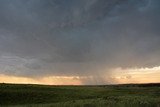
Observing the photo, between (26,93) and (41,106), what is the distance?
15407 mm

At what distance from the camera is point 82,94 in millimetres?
69375

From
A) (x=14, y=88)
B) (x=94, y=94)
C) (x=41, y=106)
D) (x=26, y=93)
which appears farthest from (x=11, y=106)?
(x=94, y=94)

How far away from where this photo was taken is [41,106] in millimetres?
50281

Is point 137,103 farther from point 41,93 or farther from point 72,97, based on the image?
point 41,93

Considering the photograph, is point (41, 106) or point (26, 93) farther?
point (26, 93)

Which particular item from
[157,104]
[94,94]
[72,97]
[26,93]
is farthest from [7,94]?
[157,104]

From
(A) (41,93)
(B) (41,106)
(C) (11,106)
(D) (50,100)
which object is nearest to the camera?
(B) (41,106)

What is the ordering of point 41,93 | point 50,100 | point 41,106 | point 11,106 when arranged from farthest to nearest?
1. point 41,93
2. point 50,100
3. point 11,106
4. point 41,106

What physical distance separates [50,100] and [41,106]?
11.8 meters

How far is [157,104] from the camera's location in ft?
178

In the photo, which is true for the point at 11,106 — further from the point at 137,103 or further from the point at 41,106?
the point at 137,103

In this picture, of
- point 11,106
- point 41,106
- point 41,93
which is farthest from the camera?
point 41,93

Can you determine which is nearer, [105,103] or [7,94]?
[105,103]

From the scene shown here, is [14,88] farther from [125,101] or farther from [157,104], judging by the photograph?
[157,104]
